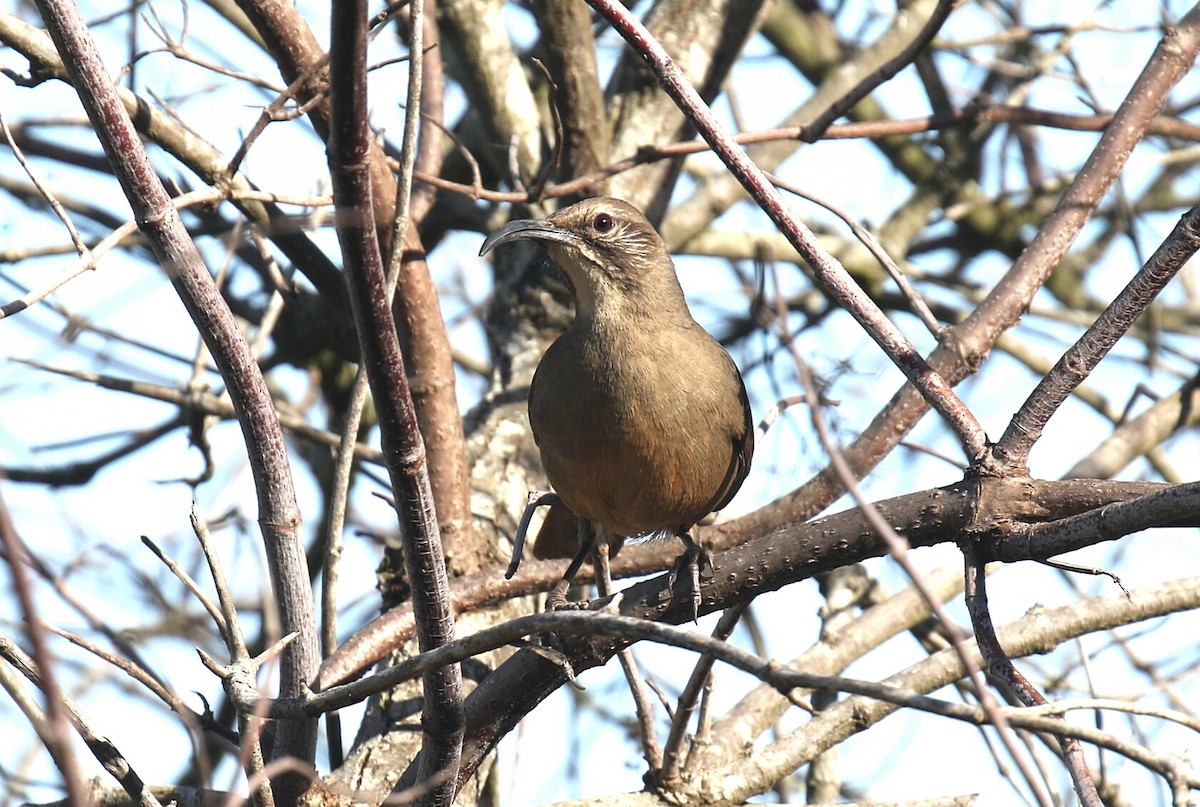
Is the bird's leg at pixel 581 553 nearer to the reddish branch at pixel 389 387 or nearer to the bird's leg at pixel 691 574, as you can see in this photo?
the bird's leg at pixel 691 574

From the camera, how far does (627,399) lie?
4609 millimetres

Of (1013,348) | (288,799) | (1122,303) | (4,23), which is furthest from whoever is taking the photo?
(1013,348)

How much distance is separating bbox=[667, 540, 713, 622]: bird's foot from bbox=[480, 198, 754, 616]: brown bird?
162 mm

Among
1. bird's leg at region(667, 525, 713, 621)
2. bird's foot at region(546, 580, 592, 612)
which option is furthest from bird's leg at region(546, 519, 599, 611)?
bird's leg at region(667, 525, 713, 621)

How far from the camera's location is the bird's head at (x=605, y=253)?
504 cm

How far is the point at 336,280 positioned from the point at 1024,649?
3139mm

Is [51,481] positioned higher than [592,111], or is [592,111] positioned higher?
[592,111]

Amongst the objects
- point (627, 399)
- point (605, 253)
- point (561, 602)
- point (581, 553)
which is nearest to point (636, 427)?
point (627, 399)

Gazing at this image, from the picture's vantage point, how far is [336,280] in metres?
5.41

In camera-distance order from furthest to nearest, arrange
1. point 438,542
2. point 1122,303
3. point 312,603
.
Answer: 1. point 312,603
2. point 1122,303
3. point 438,542

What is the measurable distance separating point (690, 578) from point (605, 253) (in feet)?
5.88

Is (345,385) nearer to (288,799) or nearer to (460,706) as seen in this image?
(288,799)

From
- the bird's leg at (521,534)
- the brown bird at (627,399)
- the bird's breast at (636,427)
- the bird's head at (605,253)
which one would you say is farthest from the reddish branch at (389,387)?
the bird's head at (605,253)

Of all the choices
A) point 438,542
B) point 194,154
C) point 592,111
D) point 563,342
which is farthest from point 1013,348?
point 438,542
